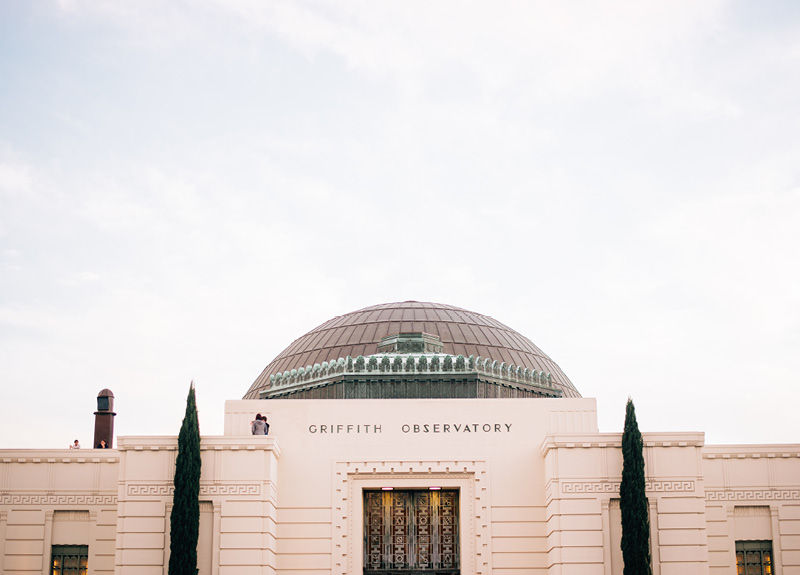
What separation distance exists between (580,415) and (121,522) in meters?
12.7

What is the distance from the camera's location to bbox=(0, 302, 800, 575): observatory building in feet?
85.0

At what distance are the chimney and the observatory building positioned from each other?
4.42 metres

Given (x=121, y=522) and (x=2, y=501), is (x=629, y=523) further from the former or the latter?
(x=2, y=501)

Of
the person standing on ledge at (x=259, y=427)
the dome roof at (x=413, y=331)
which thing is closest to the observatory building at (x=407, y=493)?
the person standing on ledge at (x=259, y=427)

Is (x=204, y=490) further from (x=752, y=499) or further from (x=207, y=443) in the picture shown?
(x=752, y=499)

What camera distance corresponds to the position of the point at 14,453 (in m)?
29.4

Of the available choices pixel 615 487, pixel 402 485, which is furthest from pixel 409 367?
pixel 615 487

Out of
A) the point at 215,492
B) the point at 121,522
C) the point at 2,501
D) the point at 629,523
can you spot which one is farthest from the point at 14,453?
the point at 629,523

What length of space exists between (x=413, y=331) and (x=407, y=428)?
7.72m

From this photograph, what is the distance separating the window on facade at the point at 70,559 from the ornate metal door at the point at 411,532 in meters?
8.14

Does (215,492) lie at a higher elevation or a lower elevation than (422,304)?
lower

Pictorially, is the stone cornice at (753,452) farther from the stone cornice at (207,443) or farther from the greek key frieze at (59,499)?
the greek key frieze at (59,499)

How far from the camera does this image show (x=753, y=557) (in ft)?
94.0

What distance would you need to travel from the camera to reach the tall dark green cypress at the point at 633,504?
984 inches
